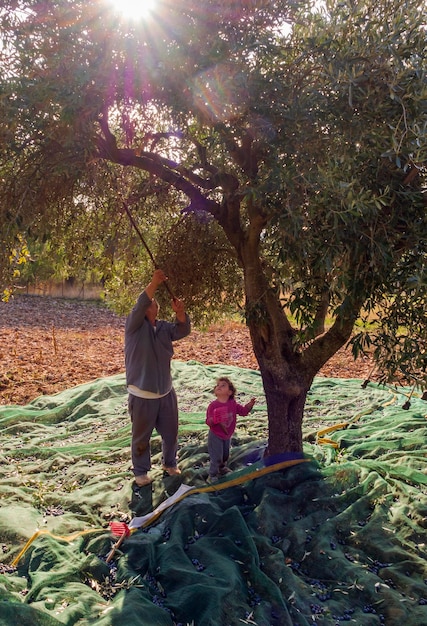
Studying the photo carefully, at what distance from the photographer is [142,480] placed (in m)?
6.32

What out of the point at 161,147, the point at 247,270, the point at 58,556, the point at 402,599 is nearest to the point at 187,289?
the point at 247,270

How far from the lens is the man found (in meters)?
6.11

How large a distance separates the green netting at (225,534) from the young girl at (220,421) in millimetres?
233

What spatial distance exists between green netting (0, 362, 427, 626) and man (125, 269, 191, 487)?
23.2 inches

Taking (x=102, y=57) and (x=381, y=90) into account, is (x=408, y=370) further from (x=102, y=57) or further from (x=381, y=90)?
(x=102, y=57)

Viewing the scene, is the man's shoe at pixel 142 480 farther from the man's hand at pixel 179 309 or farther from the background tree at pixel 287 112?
the background tree at pixel 287 112

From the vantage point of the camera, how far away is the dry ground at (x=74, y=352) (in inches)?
474

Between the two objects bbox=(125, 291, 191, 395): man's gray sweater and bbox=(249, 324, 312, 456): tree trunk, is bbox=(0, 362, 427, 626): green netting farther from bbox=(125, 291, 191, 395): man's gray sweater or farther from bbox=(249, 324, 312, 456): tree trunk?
bbox=(125, 291, 191, 395): man's gray sweater

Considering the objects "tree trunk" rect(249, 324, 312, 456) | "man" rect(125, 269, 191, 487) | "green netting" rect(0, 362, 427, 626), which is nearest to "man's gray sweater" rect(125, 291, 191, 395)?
"man" rect(125, 269, 191, 487)

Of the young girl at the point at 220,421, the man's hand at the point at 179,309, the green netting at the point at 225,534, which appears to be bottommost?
the green netting at the point at 225,534

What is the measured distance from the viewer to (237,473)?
6141 millimetres

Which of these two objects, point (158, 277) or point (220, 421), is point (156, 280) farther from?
point (220, 421)

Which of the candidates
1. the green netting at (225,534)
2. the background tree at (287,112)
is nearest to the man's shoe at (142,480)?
the green netting at (225,534)

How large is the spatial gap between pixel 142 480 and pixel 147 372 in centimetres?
124
